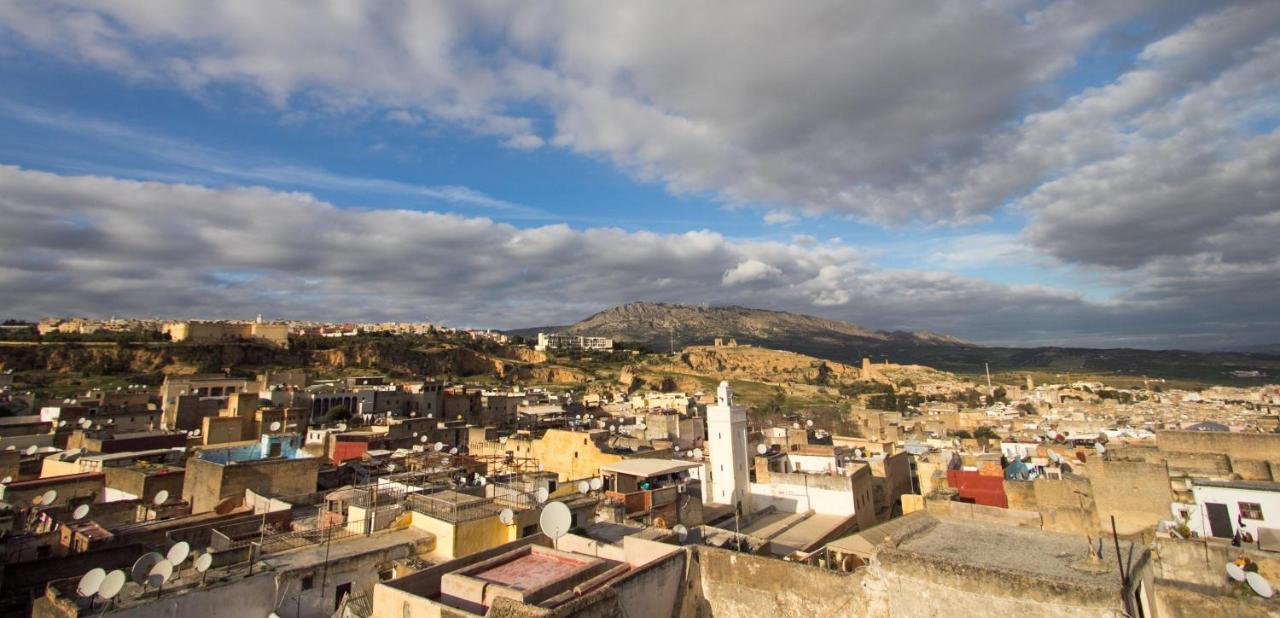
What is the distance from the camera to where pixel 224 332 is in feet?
307

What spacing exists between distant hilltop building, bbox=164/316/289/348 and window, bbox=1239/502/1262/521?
104694 millimetres

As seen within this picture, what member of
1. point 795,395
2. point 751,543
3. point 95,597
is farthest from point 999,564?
point 795,395

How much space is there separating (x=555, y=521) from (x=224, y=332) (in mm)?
104381

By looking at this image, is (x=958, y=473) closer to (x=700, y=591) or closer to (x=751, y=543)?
(x=751, y=543)

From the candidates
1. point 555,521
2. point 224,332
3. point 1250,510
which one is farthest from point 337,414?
point 224,332

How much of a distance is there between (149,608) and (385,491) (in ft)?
21.1

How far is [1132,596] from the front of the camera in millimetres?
6961

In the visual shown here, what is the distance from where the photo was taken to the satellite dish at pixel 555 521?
10.7 m

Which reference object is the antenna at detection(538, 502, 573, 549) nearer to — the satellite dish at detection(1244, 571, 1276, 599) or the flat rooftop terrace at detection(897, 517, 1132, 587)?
the flat rooftop terrace at detection(897, 517, 1132, 587)

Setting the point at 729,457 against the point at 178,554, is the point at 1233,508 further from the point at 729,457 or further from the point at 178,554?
the point at 178,554

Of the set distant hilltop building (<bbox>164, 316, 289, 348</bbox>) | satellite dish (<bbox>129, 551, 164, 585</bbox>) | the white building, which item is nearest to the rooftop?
satellite dish (<bbox>129, 551, 164, 585</bbox>)

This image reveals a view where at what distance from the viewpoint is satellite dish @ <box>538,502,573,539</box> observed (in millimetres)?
10703

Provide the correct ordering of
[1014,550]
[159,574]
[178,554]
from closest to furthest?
[1014,550] → [159,574] → [178,554]

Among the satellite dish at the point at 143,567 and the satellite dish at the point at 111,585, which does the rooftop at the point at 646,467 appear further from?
the satellite dish at the point at 111,585
